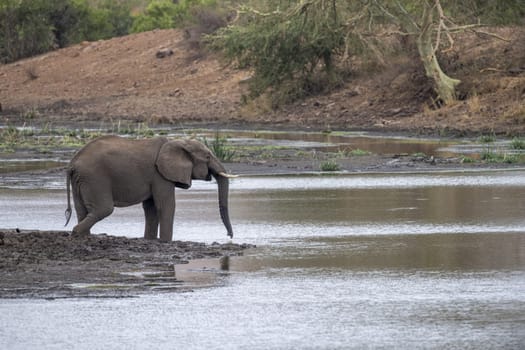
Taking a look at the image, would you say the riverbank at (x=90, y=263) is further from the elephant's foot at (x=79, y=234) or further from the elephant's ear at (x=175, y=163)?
the elephant's ear at (x=175, y=163)

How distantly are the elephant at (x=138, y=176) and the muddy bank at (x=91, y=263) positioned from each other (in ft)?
1.08

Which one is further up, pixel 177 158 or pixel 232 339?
pixel 177 158

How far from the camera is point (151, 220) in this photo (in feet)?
51.7

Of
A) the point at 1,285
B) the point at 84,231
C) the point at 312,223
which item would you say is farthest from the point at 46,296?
the point at 312,223

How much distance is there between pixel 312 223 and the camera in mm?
17859

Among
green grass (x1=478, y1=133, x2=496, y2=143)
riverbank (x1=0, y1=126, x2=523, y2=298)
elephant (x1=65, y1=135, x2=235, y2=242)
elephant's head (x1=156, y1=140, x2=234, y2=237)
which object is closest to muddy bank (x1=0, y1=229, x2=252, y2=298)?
riverbank (x1=0, y1=126, x2=523, y2=298)

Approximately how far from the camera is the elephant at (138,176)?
603 inches

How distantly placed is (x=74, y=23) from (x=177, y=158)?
61.3m

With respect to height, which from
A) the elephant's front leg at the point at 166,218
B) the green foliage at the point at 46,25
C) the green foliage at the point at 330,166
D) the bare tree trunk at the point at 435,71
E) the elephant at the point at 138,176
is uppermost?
the green foliage at the point at 46,25

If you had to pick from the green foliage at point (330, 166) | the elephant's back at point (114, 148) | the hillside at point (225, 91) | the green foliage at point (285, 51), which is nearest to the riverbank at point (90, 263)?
the elephant's back at point (114, 148)

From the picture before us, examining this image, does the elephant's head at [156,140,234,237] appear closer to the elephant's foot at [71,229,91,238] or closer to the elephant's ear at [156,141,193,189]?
the elephant's ear at [156,141,193,189]

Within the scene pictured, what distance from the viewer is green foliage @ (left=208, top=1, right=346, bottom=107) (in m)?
46.2

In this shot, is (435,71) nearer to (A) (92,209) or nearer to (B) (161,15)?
(A) (92,209)

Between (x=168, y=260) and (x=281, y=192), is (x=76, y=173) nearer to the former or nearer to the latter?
(x=168, y=260)
